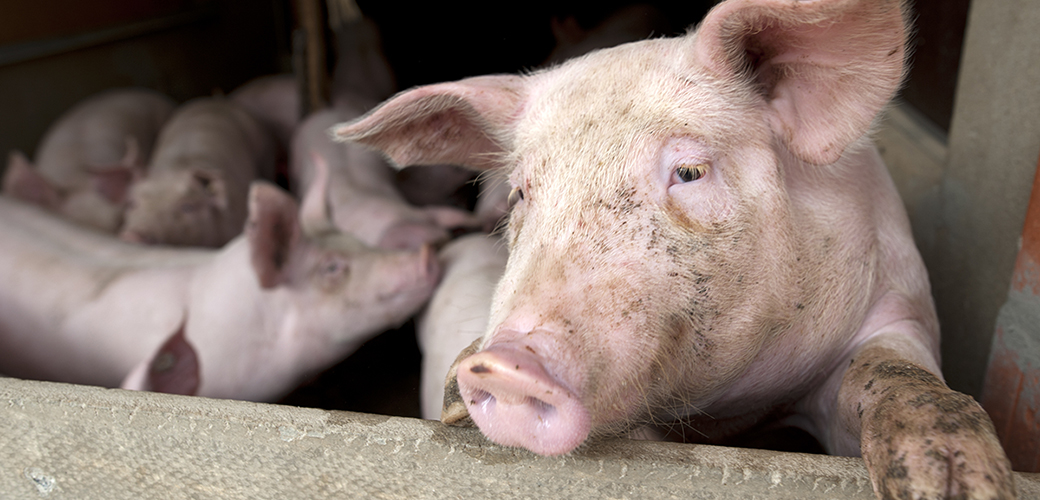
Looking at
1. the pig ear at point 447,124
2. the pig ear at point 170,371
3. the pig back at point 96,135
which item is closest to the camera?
the pig ear at point 447,124

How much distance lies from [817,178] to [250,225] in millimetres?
1847

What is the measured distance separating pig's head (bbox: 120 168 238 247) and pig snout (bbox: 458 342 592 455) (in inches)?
122

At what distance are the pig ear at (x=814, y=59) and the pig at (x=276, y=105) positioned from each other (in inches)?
180

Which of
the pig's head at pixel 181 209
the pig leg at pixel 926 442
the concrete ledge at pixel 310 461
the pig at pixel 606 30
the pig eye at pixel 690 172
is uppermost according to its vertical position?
the pig eye at pixel 690 172

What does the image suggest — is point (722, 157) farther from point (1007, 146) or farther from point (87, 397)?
point (87, 397)

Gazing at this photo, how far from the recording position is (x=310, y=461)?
133 centimetres

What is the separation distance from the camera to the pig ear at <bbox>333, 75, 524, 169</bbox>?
157 centimetres

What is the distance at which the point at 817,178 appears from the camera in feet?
4.83

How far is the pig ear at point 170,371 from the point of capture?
2.09m

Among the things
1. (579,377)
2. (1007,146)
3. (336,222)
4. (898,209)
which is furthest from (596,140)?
(336,222)

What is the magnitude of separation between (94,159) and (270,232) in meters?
2.74

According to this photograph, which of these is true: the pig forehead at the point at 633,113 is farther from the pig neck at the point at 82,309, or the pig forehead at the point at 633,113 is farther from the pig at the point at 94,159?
the pig at the point at 94,159

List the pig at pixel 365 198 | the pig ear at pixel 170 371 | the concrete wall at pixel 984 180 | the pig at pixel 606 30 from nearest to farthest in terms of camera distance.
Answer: the concrete wall at pixel 984 180 < the pig ear at pixel 170 371 < the pig at pixel 365 198 < the pig at pixel 606 30

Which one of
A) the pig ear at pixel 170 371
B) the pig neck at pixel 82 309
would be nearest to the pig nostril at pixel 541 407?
the pig ear at pixel 170 371
